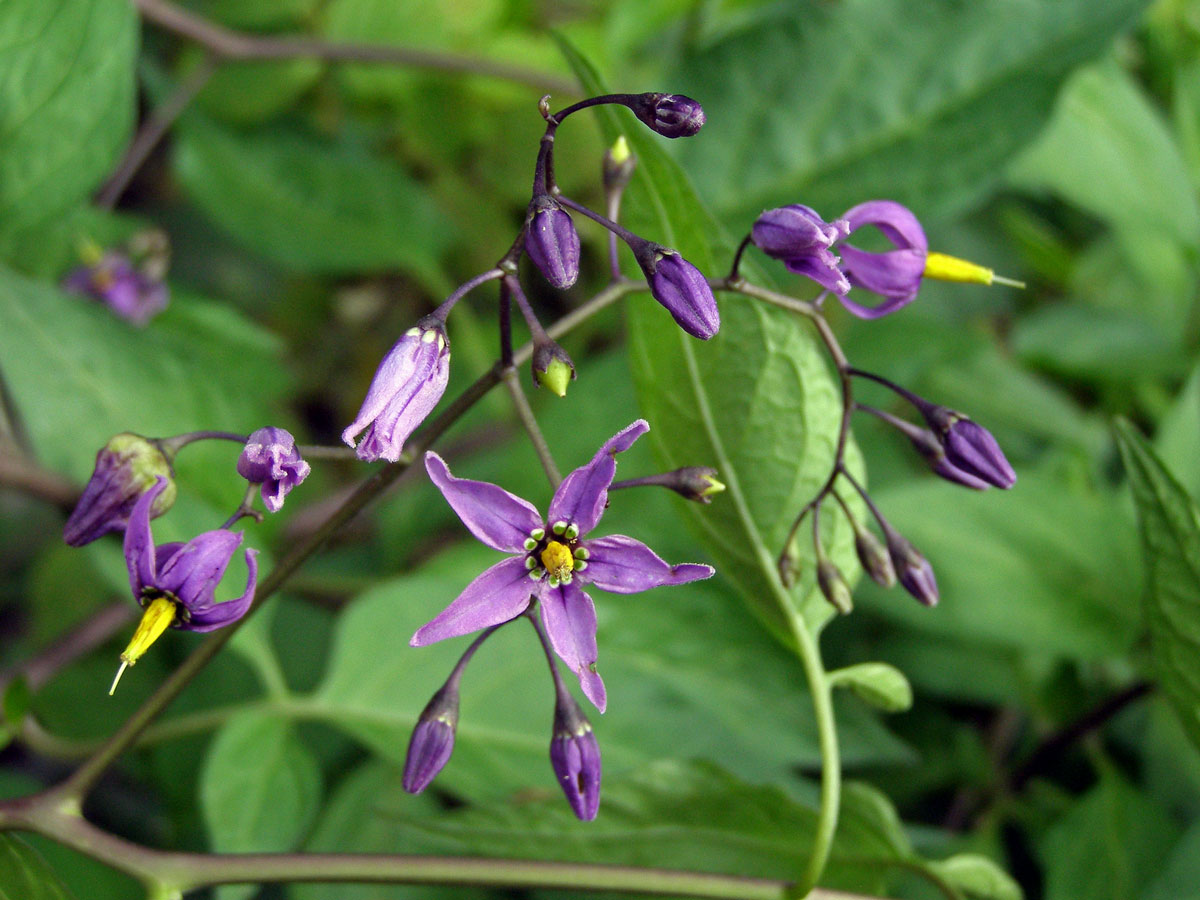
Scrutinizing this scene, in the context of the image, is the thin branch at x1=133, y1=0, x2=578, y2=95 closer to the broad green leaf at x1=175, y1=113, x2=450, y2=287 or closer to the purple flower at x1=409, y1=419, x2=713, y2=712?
the broad green leaf at x1=175, y1=113, x2=450, y2=287

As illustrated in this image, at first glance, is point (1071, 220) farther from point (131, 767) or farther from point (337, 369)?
point (131, 767)

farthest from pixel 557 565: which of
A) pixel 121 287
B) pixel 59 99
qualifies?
pixel 121 287

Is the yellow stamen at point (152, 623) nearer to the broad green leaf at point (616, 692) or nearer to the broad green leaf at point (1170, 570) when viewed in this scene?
the broad green leaf at point (616, 692)

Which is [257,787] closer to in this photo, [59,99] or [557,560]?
[557,560]

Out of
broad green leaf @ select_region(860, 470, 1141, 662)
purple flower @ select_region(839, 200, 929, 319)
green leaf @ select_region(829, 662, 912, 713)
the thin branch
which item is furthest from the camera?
the thin branch

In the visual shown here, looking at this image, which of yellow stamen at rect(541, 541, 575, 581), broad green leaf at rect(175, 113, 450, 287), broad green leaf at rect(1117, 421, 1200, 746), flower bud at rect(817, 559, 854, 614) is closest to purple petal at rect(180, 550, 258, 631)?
yellow stamen at rect(541, 541, 575, 581)

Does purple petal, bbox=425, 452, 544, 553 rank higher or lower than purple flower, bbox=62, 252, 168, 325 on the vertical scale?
higher

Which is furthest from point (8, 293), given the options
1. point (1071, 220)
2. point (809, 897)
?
point (1071, 220)
